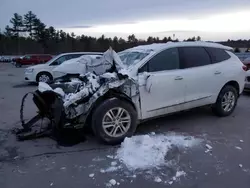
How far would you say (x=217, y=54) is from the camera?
6102 mm

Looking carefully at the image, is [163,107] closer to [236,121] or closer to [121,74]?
[121,74]

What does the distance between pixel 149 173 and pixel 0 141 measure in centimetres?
288

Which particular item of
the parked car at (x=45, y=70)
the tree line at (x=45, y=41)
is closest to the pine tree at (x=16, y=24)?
the tree line at (x=45, y=41)

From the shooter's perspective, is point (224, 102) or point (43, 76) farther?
point (43, 76)

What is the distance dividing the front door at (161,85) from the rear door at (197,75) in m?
0.17

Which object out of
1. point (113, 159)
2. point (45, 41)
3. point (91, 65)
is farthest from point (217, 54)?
point (45, 41)

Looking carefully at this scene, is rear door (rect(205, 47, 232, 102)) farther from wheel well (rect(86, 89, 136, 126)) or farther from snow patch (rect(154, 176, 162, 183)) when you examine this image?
snow patch (rect(154, 176, 162, 183))

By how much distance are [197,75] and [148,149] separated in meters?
2.10

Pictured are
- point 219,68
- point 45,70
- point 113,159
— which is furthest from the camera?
point 45,70

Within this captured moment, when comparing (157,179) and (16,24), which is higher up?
(16,24)

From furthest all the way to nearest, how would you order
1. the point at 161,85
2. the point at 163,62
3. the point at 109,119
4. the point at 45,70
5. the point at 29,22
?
the point at 29,22
the point at 45,70
the point at 163,62
the point at 161,85
the point at 109,119

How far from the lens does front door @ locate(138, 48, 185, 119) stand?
489 centimetres

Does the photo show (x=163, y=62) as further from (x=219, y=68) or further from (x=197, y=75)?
(x=219, y=68)

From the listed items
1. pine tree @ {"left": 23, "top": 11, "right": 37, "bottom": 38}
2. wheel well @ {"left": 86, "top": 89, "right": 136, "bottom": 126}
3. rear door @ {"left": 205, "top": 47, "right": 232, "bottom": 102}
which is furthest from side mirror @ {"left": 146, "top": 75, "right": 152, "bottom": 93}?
pine tree @ {"left": 23, "top": 11, "right": 37, "bottom": 38}
